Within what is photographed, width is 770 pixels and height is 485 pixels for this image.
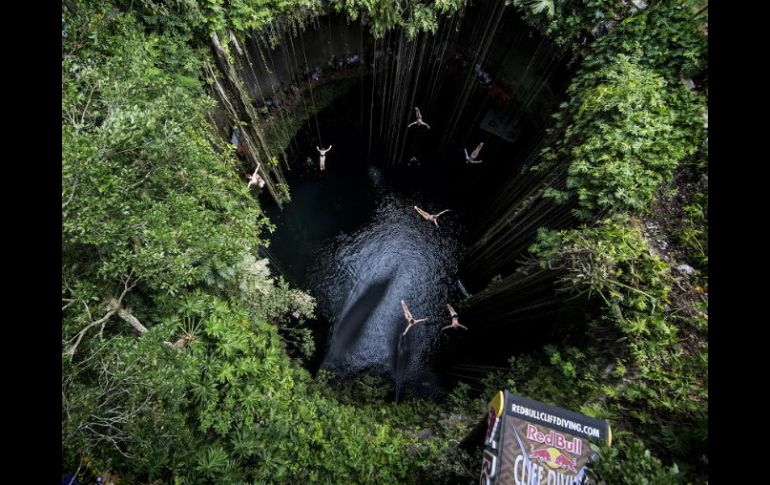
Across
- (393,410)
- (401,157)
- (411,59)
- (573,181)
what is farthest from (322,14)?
(393,410)

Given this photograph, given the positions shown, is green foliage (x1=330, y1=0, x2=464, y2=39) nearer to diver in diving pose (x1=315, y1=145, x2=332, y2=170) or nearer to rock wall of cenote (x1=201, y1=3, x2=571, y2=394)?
rock wall of cenote (x1=201, y1=3, x2=571, y2=394)

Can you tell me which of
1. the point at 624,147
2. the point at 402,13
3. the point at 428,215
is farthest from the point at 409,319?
the point at 402,13

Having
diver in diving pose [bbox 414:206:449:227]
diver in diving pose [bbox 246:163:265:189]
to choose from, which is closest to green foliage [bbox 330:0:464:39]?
diver in diving pose [bbox 246:163:265:189]

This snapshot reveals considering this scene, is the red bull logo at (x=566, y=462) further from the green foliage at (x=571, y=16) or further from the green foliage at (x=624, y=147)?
the green foliage at (x=571, y=16)

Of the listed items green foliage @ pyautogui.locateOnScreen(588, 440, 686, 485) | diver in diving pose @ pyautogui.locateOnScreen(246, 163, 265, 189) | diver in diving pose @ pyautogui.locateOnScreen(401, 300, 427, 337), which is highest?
diver in diving pose @ pyautogui.locateOnScreen(246, 163, 265, 189)

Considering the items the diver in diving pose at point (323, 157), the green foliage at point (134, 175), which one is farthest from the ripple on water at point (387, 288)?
the green foliage at point (134, 175)

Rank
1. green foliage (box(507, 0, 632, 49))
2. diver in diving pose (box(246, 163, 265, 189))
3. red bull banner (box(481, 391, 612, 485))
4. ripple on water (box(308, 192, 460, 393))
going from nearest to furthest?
red bull banner (box(481, 391, 612, 485)) → green foliage (box(507, 0, 632, 49)) → diver in diving pose (box(246, 163, 265, 189)) → ripple on water (box(308, 192, 460, 393))
